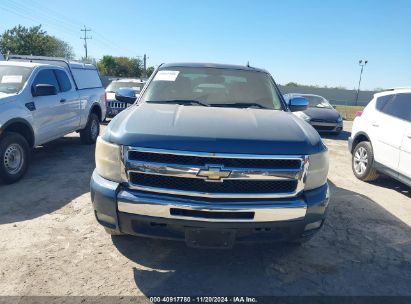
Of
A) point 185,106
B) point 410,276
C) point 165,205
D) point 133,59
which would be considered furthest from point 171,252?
point 133,59

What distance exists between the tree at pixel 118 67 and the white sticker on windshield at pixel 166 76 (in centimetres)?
7139

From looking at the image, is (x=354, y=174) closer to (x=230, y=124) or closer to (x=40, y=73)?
(x=230, y=124)

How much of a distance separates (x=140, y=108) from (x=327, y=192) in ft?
6.49

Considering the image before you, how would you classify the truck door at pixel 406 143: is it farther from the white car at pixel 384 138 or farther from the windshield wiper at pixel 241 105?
the windshield wiper at pixel 241 105

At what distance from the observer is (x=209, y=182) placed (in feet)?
8.74

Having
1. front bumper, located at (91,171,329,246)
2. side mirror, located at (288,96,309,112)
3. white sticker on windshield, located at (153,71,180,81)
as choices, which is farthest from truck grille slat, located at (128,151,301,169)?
side mirror, located at (288,96,309,112)

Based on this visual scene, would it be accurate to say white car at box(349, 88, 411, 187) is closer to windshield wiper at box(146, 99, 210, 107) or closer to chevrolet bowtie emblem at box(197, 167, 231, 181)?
windshield wiper at box(146, 99, 210, 107)

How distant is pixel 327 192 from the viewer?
299cm

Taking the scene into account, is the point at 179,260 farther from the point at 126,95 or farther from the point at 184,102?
the point at 126,95

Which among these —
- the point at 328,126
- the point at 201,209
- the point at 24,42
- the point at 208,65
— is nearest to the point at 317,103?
the point at 328,126

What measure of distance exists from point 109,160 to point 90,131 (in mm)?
6112

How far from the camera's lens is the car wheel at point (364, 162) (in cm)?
610

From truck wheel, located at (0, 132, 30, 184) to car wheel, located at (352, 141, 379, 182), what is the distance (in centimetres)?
586

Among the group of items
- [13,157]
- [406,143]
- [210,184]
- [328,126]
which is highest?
[210,184]
